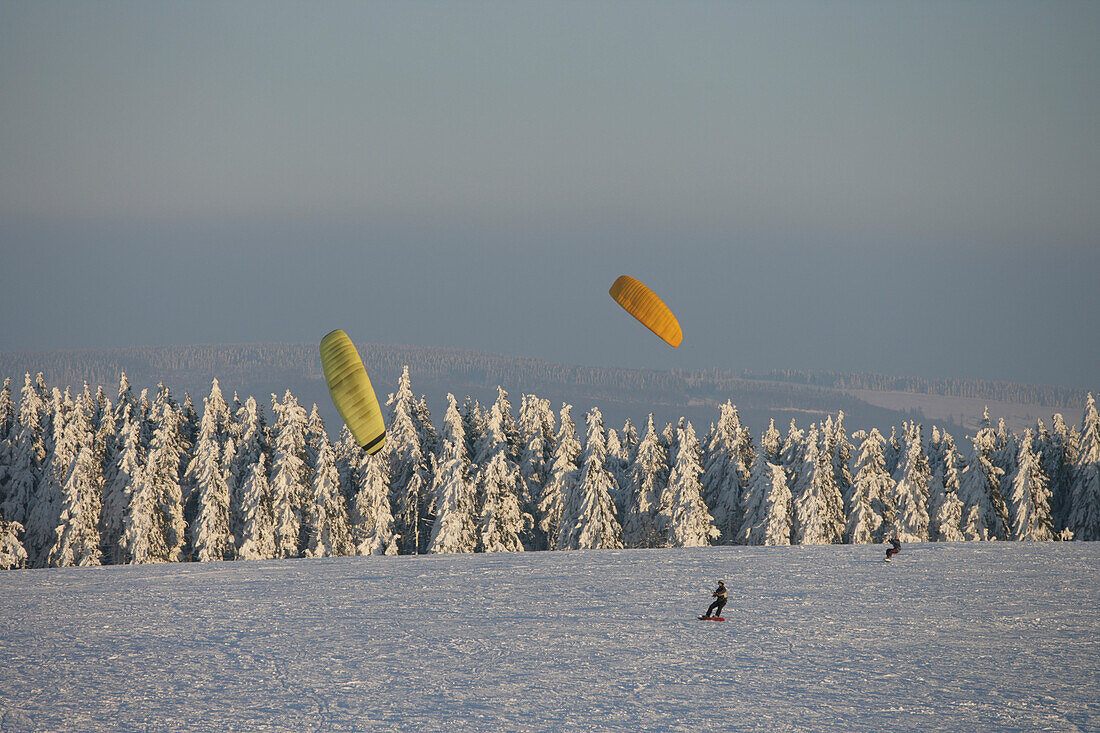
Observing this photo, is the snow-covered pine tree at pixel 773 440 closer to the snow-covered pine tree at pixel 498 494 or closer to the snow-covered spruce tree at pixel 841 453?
the snow-covered spruce tree at pixel 841 453

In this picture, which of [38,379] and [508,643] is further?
[38,379]

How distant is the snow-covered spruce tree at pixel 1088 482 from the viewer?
49594mm

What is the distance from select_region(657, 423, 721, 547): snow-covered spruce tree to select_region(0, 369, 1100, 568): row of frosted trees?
0.31 feet

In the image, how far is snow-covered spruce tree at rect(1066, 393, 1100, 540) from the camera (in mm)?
49594

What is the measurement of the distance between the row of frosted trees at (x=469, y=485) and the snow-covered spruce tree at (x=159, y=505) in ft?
0.33

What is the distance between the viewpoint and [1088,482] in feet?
163

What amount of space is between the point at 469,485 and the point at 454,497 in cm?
166

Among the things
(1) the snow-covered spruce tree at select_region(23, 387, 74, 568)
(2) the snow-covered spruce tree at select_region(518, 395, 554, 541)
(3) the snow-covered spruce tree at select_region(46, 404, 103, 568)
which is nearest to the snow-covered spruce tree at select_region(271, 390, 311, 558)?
(3) the snow-covered spruce tree at select_region(46, 404, 103, 568)

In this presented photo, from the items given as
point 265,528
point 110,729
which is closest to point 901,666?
point 110,729

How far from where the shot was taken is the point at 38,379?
196 feet

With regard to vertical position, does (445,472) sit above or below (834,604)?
above

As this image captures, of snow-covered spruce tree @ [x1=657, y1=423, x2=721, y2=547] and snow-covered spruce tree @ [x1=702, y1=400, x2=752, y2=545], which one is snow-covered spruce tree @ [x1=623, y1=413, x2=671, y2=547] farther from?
snow-covered spruce tree @ [x1=702, y1=400, x2=752, y2=545]

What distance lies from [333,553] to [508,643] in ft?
98.6

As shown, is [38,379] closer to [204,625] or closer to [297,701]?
[204,625]
